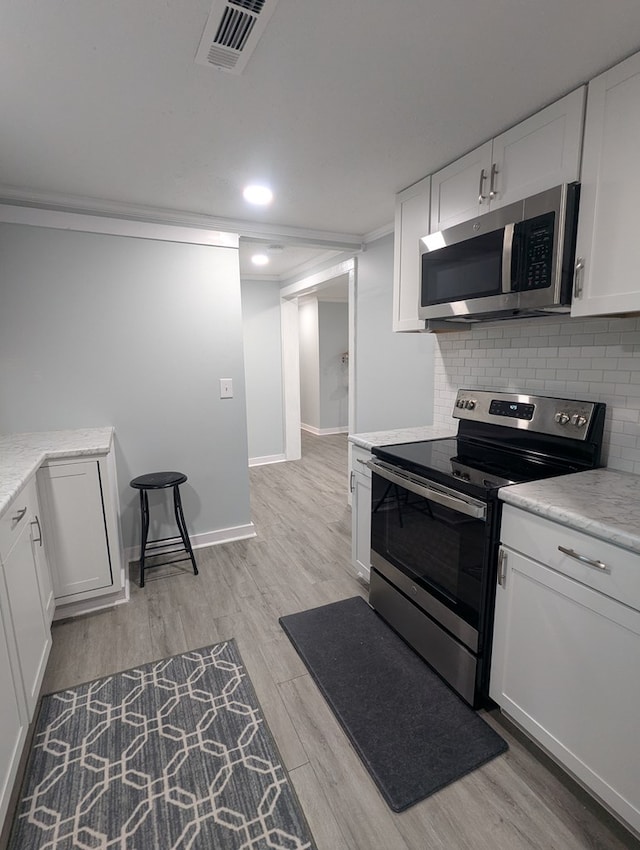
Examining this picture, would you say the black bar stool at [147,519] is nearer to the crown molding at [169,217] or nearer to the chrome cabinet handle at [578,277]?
the crown molding at [169,217]

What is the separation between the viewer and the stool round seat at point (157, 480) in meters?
2.61

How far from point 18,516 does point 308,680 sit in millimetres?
1376

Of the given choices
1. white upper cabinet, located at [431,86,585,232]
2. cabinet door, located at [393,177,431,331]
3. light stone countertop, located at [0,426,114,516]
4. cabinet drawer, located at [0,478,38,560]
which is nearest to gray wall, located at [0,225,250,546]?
light stone countertop, located at [0,426,114,516]

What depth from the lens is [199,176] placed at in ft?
7.15

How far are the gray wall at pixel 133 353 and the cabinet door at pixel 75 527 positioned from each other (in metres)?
0.59

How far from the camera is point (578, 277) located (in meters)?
1.54

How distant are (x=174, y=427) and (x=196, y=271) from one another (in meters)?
1.09

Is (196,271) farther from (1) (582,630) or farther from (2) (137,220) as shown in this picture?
(1) (582,630)

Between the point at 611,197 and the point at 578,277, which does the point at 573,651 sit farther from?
the point at 611,197

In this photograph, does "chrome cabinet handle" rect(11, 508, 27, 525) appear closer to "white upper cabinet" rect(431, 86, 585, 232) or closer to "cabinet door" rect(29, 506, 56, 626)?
"cabinet door" rect(29, 506, 56, 626)

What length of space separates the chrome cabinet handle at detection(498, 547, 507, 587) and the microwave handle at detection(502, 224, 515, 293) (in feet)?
3.33

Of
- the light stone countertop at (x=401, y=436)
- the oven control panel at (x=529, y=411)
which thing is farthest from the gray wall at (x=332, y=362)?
the oven control panel at (x=529, y=411)

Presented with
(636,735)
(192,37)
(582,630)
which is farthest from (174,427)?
(636,735)

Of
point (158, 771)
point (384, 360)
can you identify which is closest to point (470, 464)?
point (384, 360)
